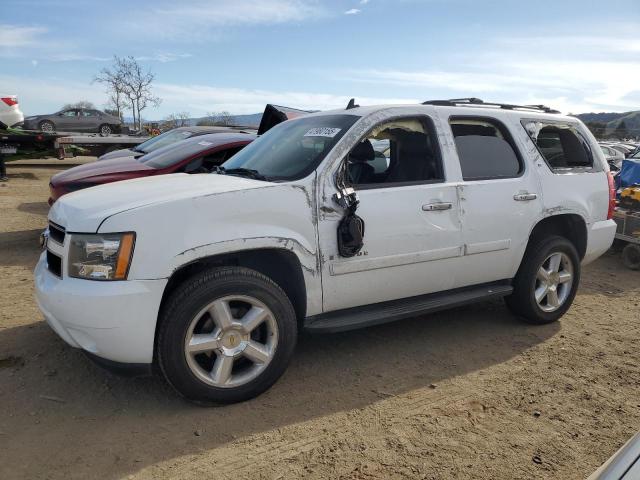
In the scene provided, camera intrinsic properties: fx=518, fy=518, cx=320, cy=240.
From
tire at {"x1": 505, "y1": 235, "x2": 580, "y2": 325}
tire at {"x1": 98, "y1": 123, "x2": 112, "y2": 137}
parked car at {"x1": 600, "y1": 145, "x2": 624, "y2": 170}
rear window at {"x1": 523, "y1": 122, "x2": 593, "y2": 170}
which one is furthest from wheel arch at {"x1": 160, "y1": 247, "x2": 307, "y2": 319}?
tire at {"x1": 98, "y1": 123, "x2": 112, "y2": 137}

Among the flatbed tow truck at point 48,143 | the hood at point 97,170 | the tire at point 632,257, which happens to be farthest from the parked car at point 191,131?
the flatbed tow truck at point 48,143

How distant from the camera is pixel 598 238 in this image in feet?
15.6

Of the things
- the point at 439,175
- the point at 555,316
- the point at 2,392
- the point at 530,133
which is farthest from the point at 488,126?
the point at 2,392

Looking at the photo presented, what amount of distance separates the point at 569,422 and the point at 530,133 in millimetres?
2416

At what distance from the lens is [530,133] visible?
14.4ft

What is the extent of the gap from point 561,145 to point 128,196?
3.72 m

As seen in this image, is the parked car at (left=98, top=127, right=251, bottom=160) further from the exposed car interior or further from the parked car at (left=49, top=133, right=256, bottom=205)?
the exposed car interior

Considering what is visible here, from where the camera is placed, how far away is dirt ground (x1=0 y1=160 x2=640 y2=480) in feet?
8.63

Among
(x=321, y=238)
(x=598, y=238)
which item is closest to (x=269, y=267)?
(x=321, y=238)

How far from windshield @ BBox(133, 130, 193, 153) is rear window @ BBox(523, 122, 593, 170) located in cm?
631

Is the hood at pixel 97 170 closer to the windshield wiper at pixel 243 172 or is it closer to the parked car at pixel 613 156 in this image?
the windshield wiper at pixel 243 172

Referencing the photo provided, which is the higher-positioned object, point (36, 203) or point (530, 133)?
point (530, 133)

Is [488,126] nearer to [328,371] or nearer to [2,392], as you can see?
[328,371]

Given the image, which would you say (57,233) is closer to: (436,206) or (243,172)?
(243,172)
